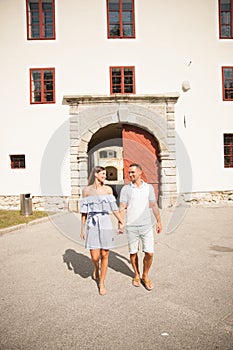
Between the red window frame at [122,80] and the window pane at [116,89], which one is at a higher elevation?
the red window frame at [122,80]

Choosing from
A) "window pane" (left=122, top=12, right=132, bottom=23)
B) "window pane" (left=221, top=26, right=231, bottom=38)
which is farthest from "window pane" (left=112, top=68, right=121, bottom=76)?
"window pane" (left=221, top=26, right=231, bottom=38)

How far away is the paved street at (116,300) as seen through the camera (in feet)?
8.23

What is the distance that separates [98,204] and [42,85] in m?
10.1

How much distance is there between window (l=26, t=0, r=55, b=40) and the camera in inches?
476

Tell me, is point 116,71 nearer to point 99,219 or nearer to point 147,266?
point 99,219

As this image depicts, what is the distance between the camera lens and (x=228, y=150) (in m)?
12.4

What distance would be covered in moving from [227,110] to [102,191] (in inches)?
428

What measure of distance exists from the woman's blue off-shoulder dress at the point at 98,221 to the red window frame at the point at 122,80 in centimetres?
935

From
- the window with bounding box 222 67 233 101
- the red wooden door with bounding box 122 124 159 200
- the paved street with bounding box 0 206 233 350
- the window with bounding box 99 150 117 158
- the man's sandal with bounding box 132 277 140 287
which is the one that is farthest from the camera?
the window with bounding box 99 150 117 158

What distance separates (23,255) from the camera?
5.35 meters

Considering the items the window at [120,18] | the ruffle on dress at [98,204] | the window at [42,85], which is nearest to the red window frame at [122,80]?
the window at [120,18]

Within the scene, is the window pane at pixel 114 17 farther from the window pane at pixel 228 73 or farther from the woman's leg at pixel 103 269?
the woman's leg at pixel 103 269

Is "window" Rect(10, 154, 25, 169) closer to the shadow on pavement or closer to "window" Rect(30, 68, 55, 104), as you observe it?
"window" Rect(30, 68, 55, 104)

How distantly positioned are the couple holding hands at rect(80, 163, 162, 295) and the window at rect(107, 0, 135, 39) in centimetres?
1081
